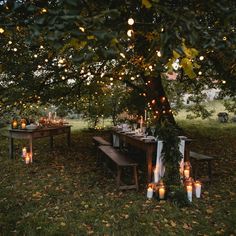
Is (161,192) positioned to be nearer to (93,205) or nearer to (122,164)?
(122,164)

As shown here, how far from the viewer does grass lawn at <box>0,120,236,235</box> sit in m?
4.95

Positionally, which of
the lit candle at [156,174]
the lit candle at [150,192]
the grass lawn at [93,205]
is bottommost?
the grass lawn at [93,205]

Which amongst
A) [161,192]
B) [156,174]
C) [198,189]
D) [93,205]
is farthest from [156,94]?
[93,205]

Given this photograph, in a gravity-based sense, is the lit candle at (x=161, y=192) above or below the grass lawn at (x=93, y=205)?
above

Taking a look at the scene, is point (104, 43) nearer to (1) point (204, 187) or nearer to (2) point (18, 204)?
(2) point (18, 204)

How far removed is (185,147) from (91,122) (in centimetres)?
1138

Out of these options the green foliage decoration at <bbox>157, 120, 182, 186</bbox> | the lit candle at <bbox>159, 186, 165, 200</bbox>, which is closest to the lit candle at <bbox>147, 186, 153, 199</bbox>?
the lit candle at <bbox>159, 186, 165, 200</bbox>

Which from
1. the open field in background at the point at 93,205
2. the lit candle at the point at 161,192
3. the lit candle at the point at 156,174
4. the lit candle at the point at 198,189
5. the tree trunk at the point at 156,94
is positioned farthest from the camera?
the tree trunk at the point at 156,94

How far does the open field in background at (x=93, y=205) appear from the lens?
495 centimetres

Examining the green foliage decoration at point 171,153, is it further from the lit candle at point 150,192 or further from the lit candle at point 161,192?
the lit candle at point 150,192

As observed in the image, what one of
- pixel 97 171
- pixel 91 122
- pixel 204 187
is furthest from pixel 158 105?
pixel 91 122

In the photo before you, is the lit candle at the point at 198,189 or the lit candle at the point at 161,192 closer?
the lit candle at the point at 161,192

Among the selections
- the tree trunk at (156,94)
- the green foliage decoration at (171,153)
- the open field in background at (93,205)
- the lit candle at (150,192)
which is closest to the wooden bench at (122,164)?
the open field in background at (93,205)

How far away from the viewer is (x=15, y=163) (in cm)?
974
